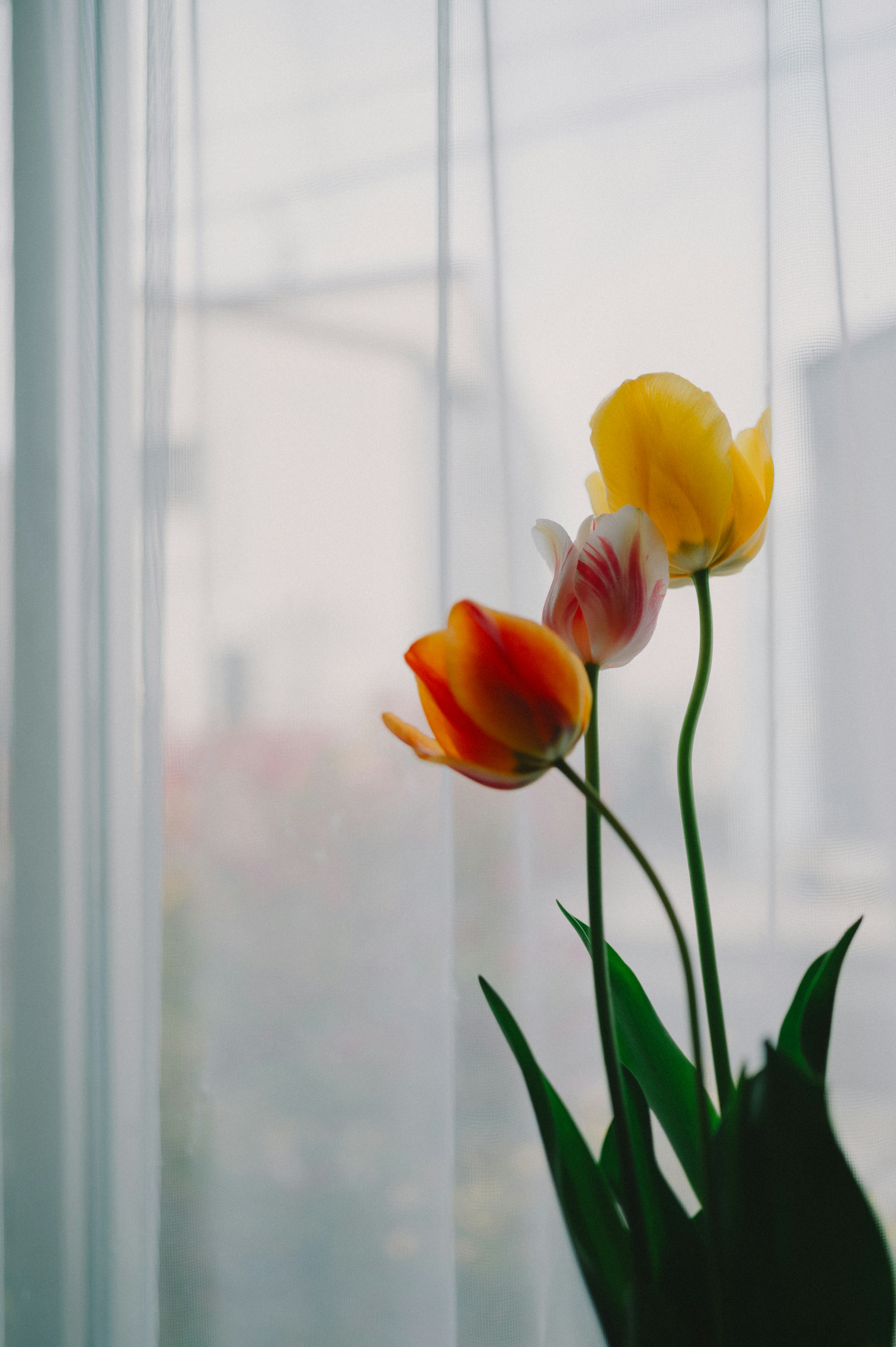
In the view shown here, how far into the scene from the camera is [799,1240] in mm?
345

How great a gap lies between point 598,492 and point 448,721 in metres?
0.18

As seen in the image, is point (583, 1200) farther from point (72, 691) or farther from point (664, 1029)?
point (72, 691)

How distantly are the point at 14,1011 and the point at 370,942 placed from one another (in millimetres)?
395

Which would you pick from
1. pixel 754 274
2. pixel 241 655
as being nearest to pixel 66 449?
pixel 241 655

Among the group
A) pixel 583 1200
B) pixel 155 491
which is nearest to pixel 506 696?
pixel 583 1200

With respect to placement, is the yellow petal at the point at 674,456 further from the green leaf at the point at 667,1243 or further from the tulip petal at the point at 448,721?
the green leaf at the point at 667,1243

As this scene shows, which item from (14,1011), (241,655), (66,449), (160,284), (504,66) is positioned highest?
(504,66)

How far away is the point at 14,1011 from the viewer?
0.90 meters

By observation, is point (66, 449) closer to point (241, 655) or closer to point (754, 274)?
point (241, 655)

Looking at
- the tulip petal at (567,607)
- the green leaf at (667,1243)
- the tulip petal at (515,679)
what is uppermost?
the tulip petal at (567,607)

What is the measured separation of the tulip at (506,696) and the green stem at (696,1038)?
17 mm

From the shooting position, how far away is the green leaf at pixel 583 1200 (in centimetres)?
38

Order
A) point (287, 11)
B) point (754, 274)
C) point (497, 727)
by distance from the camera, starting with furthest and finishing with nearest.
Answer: point (287, 11)
point (754, 274)
point (497, 727)

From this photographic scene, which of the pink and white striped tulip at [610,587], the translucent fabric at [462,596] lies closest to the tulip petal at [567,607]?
the pink and white striped tulip at [610,587]
